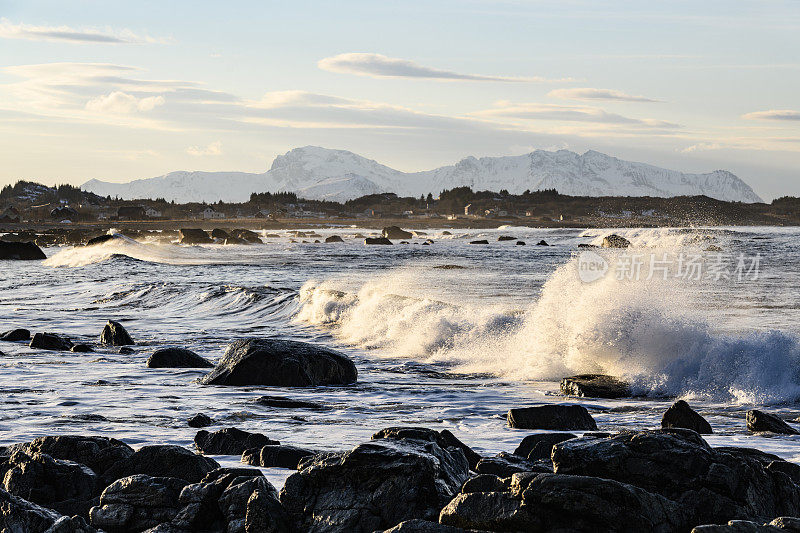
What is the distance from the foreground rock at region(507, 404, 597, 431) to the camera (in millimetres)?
8539

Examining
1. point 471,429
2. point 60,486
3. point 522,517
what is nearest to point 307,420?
point 471,429

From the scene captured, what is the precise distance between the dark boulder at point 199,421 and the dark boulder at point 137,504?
287 centimetres

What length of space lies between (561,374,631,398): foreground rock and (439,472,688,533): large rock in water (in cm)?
612

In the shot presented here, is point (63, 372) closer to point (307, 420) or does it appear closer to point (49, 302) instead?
point (307, 420)

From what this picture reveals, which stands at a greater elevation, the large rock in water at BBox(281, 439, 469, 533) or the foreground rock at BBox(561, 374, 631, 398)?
the large rock in water at BBox(281, 439, 469, 533)

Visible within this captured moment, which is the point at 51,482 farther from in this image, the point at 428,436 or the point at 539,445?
the point at 539,445

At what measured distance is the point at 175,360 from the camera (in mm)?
13008

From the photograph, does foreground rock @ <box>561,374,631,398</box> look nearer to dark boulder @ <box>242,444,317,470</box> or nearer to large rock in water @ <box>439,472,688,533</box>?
dark boulder @ <box>242,444,317,470</box>

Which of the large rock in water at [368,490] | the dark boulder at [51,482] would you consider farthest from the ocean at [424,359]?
the dark boulder at [51,482]

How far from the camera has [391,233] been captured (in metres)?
99.4

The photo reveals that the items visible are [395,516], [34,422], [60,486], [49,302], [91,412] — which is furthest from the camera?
[49,302]

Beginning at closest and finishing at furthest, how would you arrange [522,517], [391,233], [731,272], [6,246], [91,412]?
1. [522,517]
2. [91,412]
3. [731,272]
4. [6,246]
5. [391,233]

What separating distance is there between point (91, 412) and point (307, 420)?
7.96ft

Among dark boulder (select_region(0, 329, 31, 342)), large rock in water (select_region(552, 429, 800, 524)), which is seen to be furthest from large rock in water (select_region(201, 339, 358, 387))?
large rock in water (select_region(552, 429, 800, 524))
